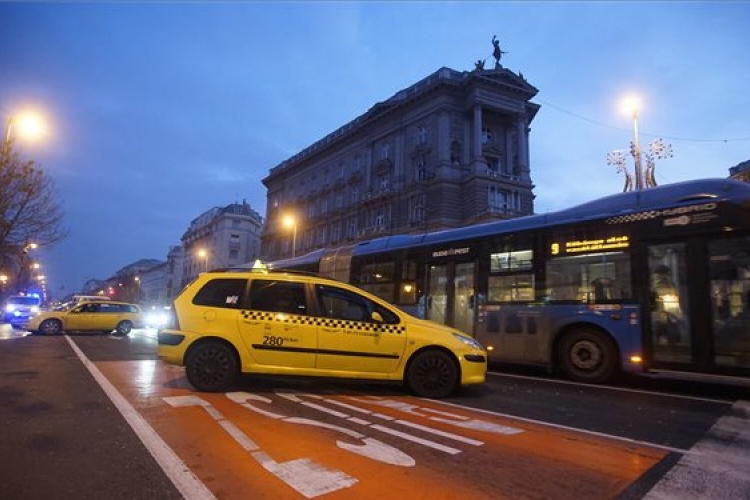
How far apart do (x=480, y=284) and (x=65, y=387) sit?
27.1 ft

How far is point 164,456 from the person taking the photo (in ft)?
13.2

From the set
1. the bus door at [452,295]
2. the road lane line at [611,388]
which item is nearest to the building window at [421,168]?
the bus door at [452,295]

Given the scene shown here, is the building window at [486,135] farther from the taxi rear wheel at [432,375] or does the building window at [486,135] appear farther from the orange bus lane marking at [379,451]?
the orange bus lane marking at [379,451]

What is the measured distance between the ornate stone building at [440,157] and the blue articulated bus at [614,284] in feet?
134

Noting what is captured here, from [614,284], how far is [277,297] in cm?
618

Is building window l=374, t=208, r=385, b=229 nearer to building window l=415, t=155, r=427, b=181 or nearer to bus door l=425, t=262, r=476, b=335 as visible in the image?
building window l=415, t=155, r=427, b=181

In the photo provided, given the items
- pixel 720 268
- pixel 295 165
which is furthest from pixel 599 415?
pixel 295 165

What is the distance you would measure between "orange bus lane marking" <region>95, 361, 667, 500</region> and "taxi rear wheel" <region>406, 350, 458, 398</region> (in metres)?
0.53

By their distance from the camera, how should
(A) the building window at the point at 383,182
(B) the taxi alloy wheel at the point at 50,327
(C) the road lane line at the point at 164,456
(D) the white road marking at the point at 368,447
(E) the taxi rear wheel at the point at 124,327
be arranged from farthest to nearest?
(A) the building window at the point at 383,182 → (E) the taxi rear wheel at the point at 124,327 → (B) the taxi alloy wheel at the point at 50,327 → (D) the white road marking at the point at 368,447 → (C) the road lane line at the point at 164,456

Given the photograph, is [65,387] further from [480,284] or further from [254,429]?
[480,284]

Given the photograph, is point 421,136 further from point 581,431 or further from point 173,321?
point 581,431

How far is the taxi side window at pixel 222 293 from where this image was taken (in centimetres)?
723

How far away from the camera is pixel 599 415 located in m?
6.13

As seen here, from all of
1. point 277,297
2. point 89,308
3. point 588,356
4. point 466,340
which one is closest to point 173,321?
point 277,297
